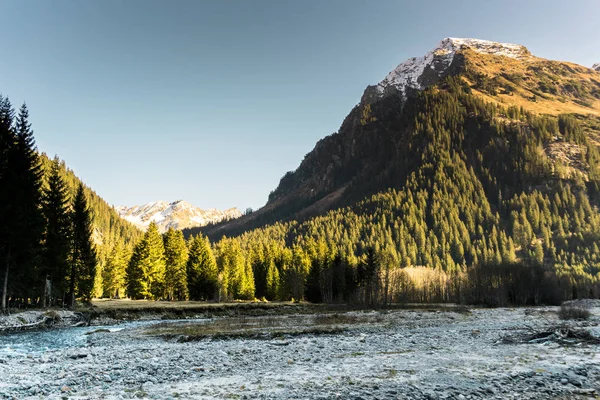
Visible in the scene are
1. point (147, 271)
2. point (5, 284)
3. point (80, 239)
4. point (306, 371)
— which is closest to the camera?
point (306, 371)

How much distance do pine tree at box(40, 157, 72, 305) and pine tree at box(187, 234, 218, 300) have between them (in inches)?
1513

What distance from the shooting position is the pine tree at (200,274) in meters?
88.3

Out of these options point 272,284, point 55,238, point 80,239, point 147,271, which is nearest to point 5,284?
point 55,238

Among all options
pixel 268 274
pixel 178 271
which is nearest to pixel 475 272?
pixel 268 274

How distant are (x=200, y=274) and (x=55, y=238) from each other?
148ft

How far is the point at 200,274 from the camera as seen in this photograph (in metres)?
88.4

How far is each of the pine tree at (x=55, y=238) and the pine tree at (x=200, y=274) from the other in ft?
126

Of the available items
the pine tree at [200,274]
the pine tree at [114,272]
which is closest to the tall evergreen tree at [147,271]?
the pine tree at [200,274]

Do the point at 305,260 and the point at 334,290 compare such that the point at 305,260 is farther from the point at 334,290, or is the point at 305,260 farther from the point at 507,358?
the point at 507,358

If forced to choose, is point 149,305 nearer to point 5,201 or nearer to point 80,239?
point 80,239

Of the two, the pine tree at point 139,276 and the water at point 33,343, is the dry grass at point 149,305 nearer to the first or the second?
the pine tree at point 139,276

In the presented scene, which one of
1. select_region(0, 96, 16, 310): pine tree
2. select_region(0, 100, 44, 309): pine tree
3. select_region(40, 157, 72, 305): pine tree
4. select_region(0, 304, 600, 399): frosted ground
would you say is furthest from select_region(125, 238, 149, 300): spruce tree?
select_region(0, 304, 600, 399): frosted ground

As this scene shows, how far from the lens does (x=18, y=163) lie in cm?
3519

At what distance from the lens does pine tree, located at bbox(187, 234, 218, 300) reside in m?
88.3
